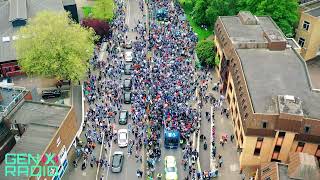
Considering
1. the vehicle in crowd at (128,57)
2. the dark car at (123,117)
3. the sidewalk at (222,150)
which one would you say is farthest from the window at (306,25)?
the dark car at (123,117)

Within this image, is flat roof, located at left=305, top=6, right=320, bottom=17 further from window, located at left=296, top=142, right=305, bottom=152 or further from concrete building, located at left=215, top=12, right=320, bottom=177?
window, located at left=296, top=142, right=305, bottom=152

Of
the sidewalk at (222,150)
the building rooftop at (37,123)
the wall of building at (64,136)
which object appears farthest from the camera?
the sidewalk at (222,150)

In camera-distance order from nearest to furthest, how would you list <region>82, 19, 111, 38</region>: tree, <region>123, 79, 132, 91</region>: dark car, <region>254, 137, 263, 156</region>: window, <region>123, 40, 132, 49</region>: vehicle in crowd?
<region>254, 137, 263, 156</region>: window < <region>123, 79, 132, 91</region>: dark car < <region>123, 40, 132, 49</region>: vehicle in crowd < <region>82, 19, 111, 38</region>: tree

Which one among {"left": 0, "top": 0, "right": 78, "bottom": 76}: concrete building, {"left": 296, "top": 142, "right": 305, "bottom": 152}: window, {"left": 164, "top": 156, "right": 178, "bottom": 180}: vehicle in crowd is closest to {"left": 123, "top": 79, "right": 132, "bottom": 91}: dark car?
{"left": 164, "top": 156, "right": 178, "bottom": 180}: vehicle in crowd

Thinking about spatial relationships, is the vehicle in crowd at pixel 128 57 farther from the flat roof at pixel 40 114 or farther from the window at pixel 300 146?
the window at pixel 300 146

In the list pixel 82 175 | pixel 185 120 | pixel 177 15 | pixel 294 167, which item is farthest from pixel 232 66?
pixel 177 15
